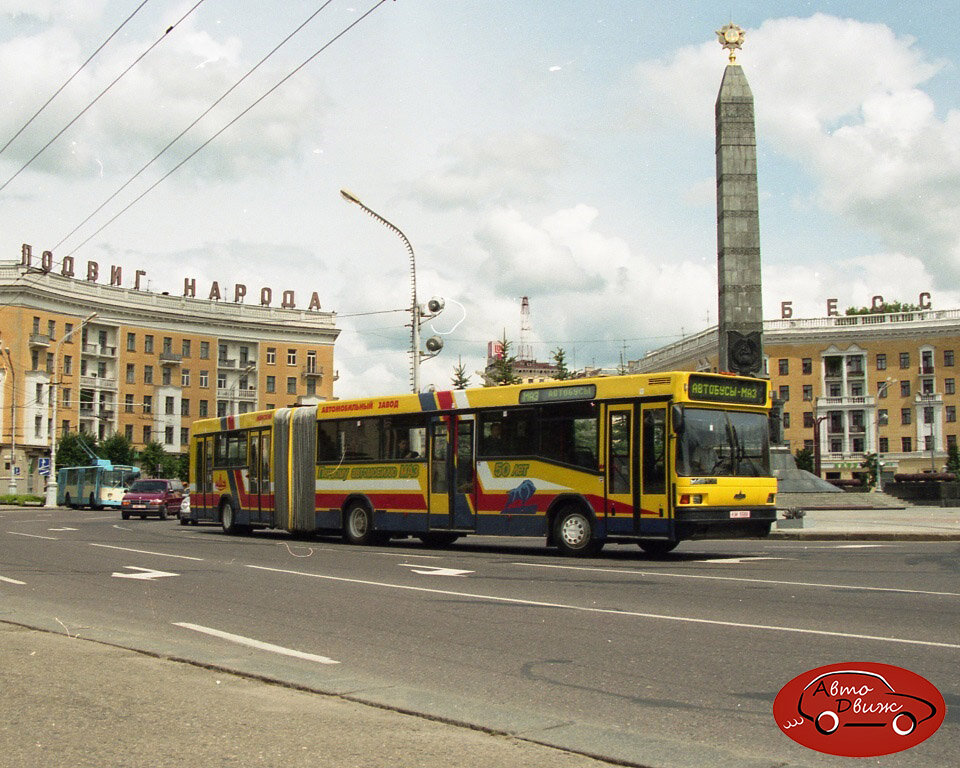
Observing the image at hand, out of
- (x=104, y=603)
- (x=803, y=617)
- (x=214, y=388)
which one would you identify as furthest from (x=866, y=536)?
(x=214, y=388)

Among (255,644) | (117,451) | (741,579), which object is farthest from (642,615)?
(117,451)

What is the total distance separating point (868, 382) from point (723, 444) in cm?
9367

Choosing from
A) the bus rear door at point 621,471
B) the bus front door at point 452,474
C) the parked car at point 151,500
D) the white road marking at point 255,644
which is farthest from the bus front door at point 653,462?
the parked car at point 151,500

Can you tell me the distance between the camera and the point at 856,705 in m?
4.59

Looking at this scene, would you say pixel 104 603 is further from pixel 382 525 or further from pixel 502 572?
pixel 382 525

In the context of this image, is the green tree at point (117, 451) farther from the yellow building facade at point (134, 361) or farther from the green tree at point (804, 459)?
the green tree at point (804, 459)

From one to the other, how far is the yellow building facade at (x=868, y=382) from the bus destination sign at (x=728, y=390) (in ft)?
274

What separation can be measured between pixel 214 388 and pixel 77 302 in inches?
646

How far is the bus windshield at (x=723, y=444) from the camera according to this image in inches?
667

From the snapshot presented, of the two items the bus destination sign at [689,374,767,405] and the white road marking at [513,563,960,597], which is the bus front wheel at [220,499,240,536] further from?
the bus destination sign at [689,374,767,405]

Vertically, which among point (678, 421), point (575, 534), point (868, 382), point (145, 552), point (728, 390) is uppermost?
point (868, 382)

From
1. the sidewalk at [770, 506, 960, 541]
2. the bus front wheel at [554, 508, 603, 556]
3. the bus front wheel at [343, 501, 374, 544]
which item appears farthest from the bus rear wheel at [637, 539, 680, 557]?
the bus front wheel at [343, 501, 374, 544]

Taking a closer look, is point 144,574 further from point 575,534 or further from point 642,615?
point 642,615

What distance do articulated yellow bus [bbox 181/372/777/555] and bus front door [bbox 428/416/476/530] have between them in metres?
0.02
